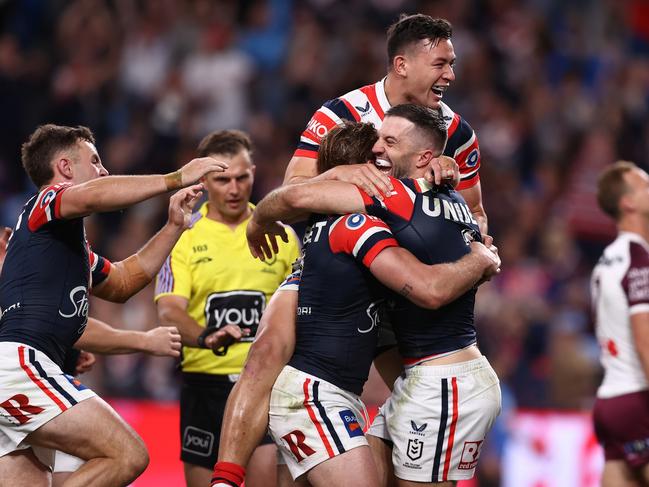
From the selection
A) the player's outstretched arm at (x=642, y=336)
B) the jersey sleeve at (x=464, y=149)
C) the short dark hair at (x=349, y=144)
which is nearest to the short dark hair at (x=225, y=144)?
the jersey sleeve at (x=464, y=149)

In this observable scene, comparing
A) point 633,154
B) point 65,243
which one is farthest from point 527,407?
point 65,243

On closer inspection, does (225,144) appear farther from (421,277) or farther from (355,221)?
(421,277)

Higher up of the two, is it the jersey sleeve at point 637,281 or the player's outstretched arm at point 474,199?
the player's outstretched arm at point 474,199

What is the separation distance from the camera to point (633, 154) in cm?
1317

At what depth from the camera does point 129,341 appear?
6.23 m

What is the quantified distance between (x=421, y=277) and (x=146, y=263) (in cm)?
193

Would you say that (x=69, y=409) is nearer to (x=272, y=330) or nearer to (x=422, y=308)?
(x=272, y=330)

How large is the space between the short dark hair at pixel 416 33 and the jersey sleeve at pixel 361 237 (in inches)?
59.0

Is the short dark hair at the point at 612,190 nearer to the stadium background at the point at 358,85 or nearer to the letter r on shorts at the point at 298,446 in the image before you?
the stadium background at the point at 358,85

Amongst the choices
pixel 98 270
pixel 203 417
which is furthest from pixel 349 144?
pixel 203 417

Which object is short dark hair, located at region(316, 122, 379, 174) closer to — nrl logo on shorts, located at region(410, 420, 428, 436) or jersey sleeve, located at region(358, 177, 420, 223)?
jersey sleeve, located at region(358, 177, 420, 223)

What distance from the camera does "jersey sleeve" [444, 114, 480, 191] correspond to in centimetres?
616

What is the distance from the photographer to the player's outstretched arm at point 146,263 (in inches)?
230

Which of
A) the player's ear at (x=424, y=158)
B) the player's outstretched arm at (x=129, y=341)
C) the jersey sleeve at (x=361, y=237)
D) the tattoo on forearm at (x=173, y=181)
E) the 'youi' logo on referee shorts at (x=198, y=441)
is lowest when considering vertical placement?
the 'youi' logo on referee shorts at (x=198, y=441)
